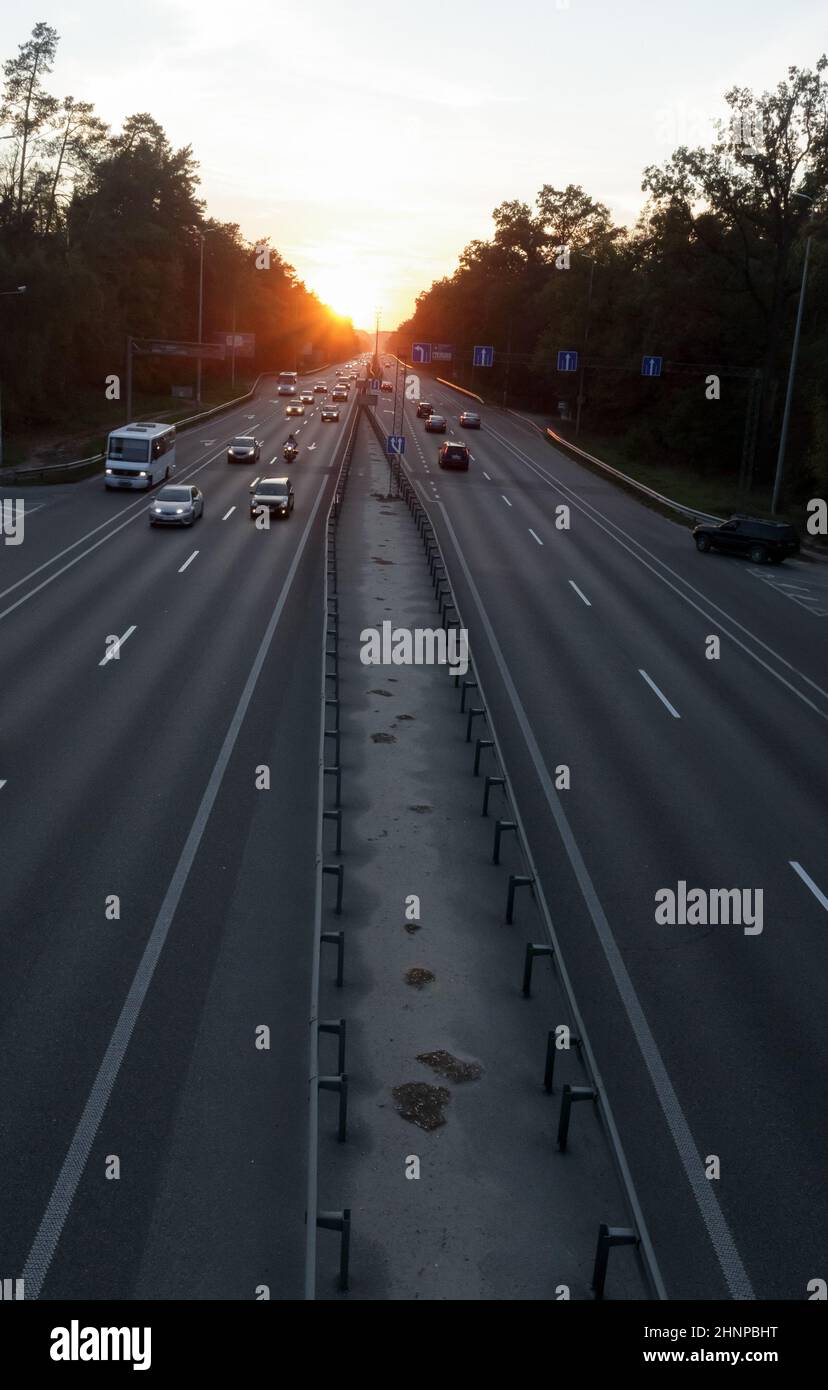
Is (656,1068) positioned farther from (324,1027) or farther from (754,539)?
(754,539)

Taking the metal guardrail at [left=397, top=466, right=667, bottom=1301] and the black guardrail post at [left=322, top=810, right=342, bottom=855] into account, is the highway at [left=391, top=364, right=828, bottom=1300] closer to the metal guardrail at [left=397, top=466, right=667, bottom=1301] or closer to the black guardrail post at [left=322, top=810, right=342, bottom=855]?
the metal guardrail at [left=397, top=466, right=667, bottom=1301]

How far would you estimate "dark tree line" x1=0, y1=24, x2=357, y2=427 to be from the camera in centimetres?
5909

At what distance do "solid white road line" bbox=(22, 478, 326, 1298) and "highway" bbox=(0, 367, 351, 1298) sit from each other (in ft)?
0.08

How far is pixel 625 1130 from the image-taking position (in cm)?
1013

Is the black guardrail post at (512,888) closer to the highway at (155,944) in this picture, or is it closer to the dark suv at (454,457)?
the highway at (155,944)

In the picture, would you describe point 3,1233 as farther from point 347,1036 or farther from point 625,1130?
point 625,1130

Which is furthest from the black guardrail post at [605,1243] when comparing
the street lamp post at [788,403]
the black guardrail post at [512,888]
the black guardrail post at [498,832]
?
the street lamp post at [788,403]

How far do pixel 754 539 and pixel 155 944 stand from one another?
32.0 metres

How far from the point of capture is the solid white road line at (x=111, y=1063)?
8.27 m

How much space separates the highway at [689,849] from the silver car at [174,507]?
951 centimetres

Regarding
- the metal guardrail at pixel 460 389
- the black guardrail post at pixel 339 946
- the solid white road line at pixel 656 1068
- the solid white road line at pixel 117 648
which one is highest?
the metal guardrail at pixel 460 389

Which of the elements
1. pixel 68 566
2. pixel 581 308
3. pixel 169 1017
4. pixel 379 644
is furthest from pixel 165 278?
pixel 169 1017

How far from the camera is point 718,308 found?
64.3 m

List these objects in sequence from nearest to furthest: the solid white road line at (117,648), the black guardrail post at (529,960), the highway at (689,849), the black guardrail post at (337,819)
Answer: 1. the highway at (689,849)
2. the black guardrail post at (529,960)
3. the black guardrail post at (337,819)
4. the solid white road line at (117,648)
